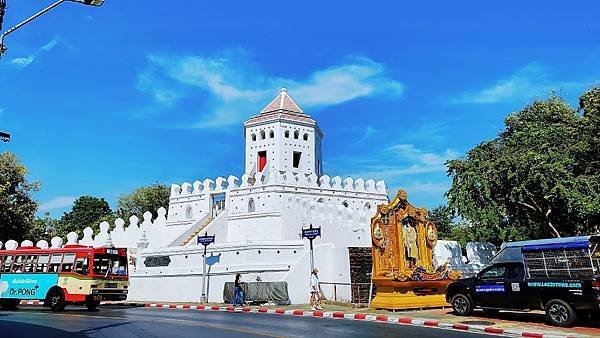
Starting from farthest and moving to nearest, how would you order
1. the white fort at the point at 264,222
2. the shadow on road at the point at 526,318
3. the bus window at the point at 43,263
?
the white fort at the point at 264,222 < the bus window at the point at 43,263 < the shadow on road at the point at 526,318

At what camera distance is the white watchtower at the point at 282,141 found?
39969mm

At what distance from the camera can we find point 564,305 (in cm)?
1427

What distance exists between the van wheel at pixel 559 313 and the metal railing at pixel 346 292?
1022 cm

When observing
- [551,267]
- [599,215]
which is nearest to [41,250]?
[551,267]

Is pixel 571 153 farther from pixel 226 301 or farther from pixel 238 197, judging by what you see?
pixel 238 197

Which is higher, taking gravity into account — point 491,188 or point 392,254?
point 491,188

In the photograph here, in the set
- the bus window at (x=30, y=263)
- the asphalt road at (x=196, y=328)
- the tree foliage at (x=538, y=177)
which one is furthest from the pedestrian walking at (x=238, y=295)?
the tree foliage at (x=538, y=177)

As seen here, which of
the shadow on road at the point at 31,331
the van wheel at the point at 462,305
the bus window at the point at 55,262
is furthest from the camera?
the bus window at the point at 55,262

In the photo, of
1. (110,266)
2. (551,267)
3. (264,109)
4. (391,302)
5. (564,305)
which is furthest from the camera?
(264,109)

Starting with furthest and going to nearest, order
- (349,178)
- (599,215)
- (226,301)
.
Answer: (349,178) < (599,215) < (226,301)

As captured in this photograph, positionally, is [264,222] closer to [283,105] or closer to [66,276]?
[283,105]

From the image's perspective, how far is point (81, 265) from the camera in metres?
20.9

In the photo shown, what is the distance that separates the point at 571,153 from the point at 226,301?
17038mm

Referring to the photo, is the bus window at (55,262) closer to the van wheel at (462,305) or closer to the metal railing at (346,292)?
the metal railing at (346,292)
